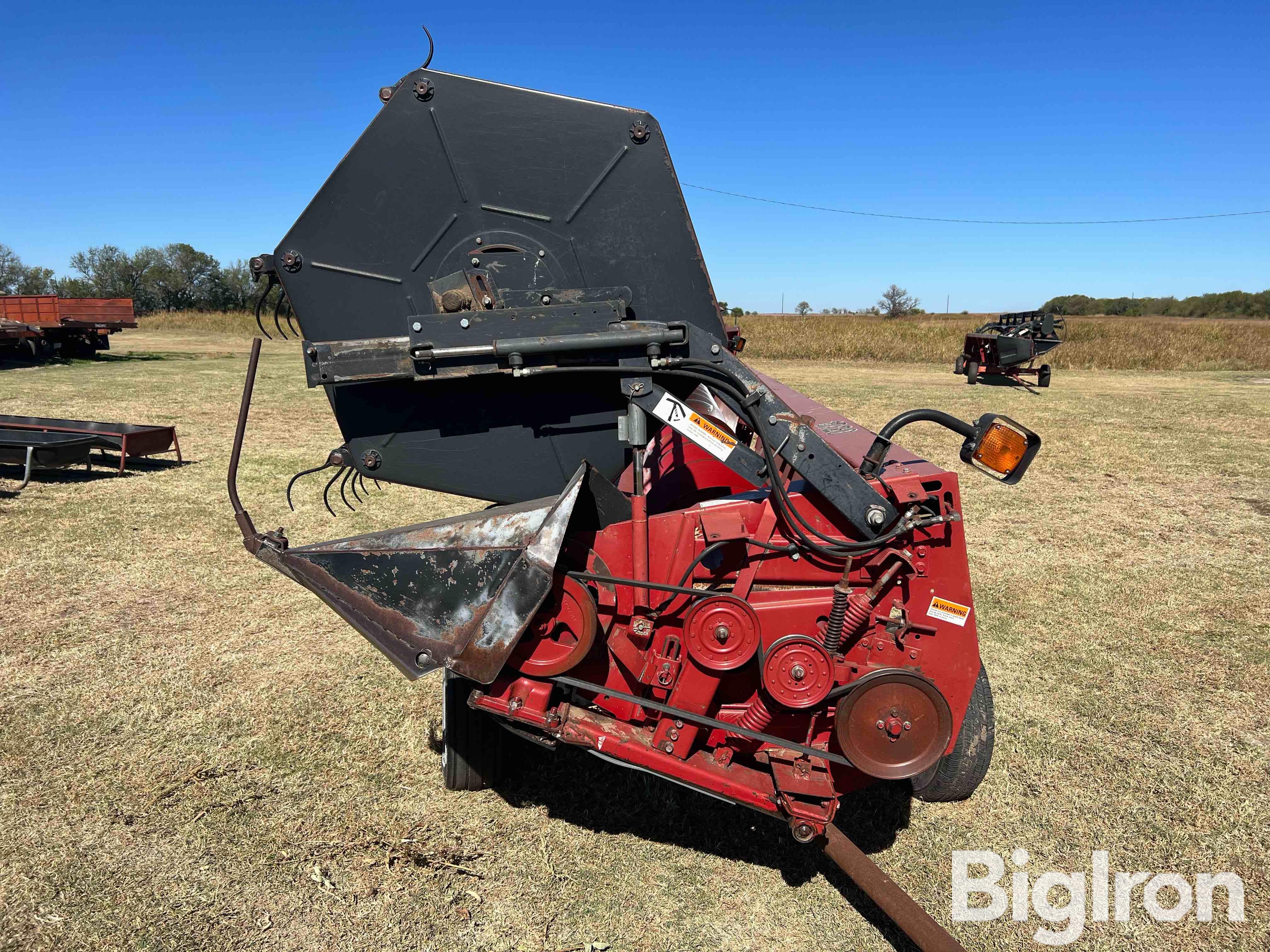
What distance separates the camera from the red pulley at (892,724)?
106 inches

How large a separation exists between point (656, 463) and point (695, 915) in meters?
1.79

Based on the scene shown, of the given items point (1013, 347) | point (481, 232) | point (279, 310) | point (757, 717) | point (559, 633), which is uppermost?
point (1013, 347)

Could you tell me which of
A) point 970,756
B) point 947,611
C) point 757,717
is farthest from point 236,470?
point 970,756

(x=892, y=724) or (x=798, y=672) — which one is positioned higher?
(x=798, y=672)

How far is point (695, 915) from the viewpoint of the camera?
289cm

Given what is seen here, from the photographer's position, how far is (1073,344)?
25.5 metres

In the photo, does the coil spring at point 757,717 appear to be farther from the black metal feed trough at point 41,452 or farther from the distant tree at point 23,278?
the distant tree at point 23,278

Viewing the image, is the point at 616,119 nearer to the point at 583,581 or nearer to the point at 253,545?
the point at 583,581

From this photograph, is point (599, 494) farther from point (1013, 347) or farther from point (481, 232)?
point (1013, 347)

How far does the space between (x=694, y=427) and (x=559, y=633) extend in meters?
0.87

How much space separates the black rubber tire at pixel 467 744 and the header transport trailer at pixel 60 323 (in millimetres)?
23402

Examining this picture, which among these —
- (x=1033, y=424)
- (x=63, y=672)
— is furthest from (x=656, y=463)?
(x=1033, y=424)

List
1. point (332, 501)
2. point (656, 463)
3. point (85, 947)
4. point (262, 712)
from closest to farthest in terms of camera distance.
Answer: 1. point (85, 947)
2. point (656, 463)
3. point (262, 712)
4. point (332, 501)

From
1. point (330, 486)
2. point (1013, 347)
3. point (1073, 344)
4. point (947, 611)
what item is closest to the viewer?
point (947, 611)
